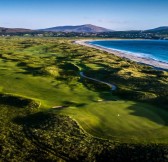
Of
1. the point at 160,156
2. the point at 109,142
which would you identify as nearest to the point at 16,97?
the point at 109,142

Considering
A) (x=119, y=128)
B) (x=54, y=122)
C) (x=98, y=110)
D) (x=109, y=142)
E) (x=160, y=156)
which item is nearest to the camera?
(x=160, y=156)

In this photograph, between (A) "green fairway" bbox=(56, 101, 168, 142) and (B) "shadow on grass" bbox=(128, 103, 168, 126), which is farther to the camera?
(B) "shadow on grass" bbox=(128, 103, 168, 126)

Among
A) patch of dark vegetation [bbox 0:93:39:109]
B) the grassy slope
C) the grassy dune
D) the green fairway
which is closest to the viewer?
the green fairway

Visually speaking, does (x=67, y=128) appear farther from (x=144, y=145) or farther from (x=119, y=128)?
(x=144, y=145)

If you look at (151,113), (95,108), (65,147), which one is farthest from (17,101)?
(151,113)

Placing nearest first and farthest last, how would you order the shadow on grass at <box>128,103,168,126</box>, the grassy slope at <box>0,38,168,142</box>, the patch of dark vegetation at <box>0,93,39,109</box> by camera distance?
the grassy slope at <box>0,38,168,142</box>
the shadow on grass at <box>128,103,168,126</box>
the patch of dark vegetation at <box>0,93,39,109</box>

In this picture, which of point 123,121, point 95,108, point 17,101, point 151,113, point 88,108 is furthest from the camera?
point 17,101

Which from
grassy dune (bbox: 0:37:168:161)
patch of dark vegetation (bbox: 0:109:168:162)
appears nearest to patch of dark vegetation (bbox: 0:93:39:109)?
grassy dune (bbox: 0:37:168:161)

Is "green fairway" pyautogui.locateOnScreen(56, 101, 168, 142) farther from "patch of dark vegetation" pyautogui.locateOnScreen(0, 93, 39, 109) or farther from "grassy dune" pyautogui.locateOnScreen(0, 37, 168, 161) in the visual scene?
"patch of dark vegetation" pyautogui.locateOnScreen(0, 93, 39, 109)

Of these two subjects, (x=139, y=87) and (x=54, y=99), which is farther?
(x=139, y=87)

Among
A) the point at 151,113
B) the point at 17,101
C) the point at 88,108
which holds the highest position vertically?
the point at 88,108

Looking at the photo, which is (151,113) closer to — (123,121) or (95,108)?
(123,121)
